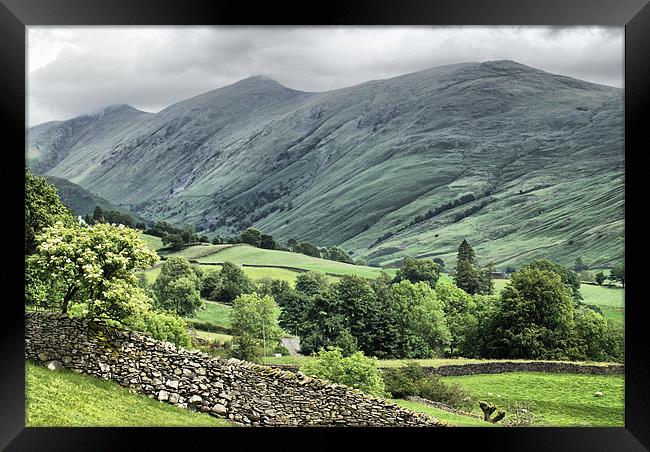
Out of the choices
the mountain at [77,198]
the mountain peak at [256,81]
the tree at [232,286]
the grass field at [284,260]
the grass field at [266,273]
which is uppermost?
the mountain peak at [256,81]

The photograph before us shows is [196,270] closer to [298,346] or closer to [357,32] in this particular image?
[298,346]

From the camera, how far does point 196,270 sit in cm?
866

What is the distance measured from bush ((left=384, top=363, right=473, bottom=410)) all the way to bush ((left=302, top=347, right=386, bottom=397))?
203 millimetres

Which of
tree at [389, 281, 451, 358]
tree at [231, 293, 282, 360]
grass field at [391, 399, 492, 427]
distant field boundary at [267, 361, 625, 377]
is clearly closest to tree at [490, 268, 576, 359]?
distant field boundary at [267, 361, 625, 377]

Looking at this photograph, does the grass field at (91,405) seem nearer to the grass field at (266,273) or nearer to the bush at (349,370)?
the bush at (349,370)

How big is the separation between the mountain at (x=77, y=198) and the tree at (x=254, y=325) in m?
2.37

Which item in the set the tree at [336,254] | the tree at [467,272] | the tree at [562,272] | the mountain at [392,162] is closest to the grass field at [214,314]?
the mountain at [392,162]

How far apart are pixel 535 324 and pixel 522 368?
0.62m

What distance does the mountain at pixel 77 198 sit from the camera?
8272 millimetres

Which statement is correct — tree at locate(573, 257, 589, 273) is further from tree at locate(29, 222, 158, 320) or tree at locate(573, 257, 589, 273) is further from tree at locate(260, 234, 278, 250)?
tree at locate(29, 222, 158, 320)

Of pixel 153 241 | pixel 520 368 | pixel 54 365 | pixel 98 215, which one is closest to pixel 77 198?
pixel 98 215

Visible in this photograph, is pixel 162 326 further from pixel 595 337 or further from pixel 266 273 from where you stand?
pixel 595 337
